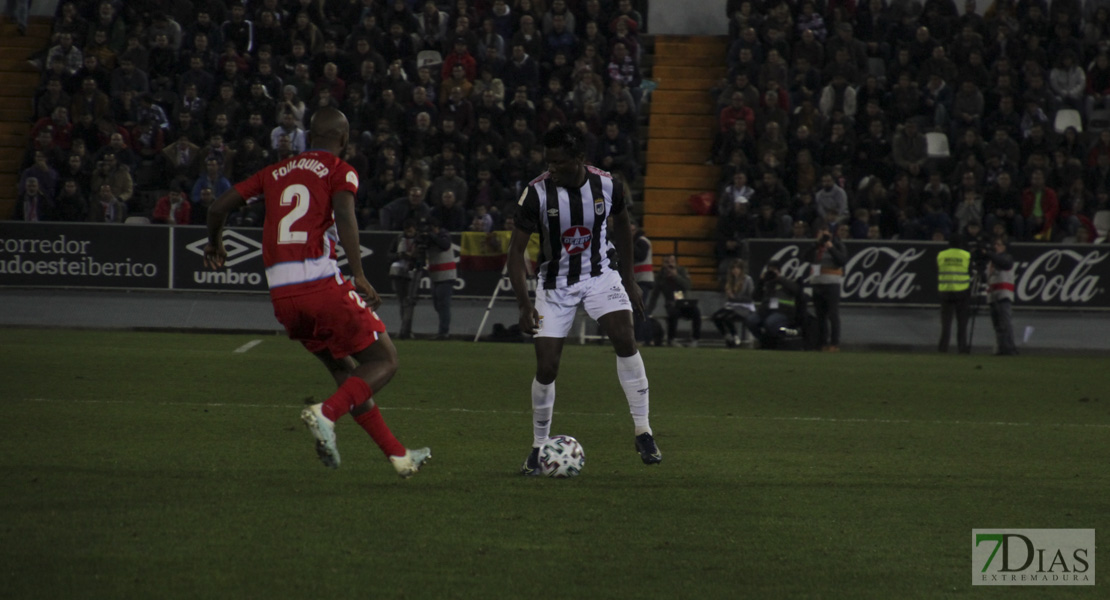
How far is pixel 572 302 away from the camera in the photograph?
25.0 feet

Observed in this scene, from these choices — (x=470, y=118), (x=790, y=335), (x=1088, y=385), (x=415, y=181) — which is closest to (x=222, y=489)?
(x=1088, y=385)

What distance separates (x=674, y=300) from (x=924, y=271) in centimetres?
419

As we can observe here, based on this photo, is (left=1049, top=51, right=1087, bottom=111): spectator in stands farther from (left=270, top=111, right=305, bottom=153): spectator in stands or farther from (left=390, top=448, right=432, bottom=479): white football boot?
(left=390, top=448, right=432, bottom=479): white football boot

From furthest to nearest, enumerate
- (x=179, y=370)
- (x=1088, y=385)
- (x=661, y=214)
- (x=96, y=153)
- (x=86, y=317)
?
(x=661, y=214), (x=96, y=153), (x=86, y=317), (x=1088, y=385), (x=179, y=370)

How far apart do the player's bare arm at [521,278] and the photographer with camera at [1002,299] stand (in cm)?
1376

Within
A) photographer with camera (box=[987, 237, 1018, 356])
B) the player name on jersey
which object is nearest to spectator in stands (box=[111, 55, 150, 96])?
photographer with camera (box=[987, 237, 1018, 356])

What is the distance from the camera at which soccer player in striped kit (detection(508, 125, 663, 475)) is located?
293 inches

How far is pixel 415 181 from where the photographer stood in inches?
850

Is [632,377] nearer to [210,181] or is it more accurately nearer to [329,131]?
[329,131]

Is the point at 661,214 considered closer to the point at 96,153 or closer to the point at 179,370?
the point at 96,153

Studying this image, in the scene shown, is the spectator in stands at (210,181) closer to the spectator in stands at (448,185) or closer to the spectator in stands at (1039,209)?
the spectator in stands at (448,185)

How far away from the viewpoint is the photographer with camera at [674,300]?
19891 millimetres

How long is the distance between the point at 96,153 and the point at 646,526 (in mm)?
19084

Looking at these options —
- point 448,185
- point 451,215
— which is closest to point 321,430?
point 451,215
